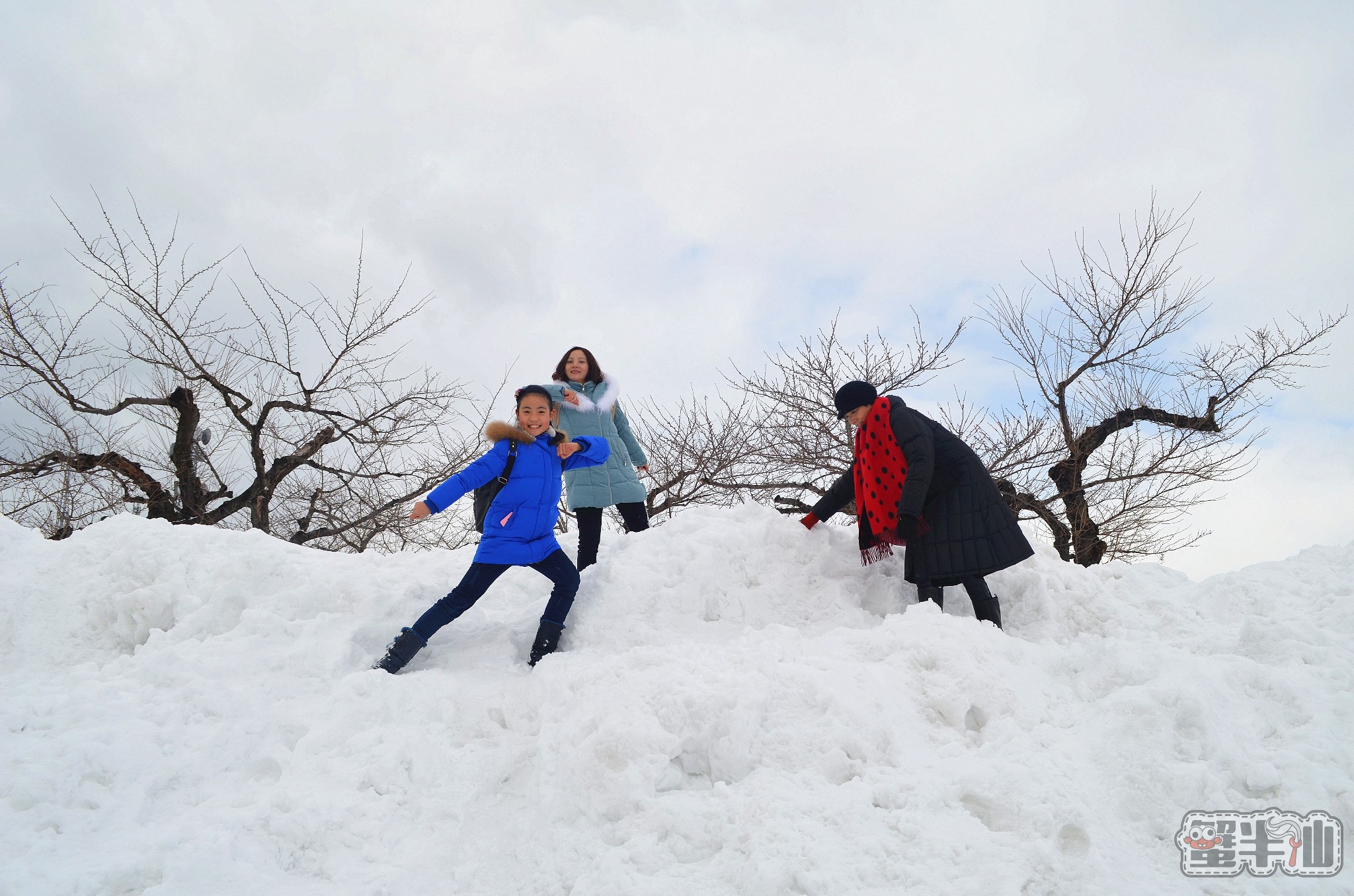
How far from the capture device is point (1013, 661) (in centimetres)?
314

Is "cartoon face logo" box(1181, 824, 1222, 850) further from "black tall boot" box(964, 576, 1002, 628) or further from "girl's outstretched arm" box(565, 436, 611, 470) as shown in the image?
"girl's outstretched arm" box(565, 436, 611, 470)

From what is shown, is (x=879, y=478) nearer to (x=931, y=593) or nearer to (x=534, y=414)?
(x=931, y=593)

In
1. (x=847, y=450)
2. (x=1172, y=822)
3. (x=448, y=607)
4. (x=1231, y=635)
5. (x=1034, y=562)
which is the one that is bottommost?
(x=1172, y=822)

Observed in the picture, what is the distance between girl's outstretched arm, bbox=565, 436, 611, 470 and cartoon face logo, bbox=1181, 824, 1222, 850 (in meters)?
3.05

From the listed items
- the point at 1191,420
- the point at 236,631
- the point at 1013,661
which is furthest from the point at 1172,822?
the point at 1191,420

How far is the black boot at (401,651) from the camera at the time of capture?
11.0 feet

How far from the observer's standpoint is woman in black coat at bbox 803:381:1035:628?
12.4ft

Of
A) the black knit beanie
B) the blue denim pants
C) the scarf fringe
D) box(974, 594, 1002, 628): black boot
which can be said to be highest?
the black knit beanie

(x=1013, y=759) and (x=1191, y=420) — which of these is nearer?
(x=1013, y=759)

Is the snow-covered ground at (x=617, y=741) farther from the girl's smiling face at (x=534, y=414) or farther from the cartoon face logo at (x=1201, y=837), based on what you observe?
the girl's smiling face at (x=534, y=414)

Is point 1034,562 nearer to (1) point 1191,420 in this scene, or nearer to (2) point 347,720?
(2) point 347,720

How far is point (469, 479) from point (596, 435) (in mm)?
1649

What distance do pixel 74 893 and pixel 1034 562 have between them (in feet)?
15.8

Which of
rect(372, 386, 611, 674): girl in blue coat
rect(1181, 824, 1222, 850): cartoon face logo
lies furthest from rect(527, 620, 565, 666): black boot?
rect(1181, 824, 1222, 850): cartoon face logo
